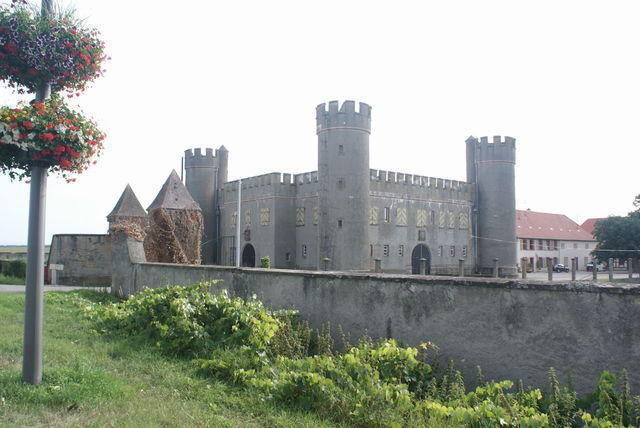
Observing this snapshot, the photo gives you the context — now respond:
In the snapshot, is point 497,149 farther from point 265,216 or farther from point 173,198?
point 173,198

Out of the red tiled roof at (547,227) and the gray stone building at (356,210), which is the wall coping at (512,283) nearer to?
the gray stone building at (356,210)

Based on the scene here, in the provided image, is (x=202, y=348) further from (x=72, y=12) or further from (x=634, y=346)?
(x=634, y=346)

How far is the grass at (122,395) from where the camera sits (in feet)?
16.2

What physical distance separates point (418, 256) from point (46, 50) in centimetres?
4104

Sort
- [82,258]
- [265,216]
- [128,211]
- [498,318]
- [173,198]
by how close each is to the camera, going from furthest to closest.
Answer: [265,216] < [128,211] < [82,258] < [173,198] < [498,318]

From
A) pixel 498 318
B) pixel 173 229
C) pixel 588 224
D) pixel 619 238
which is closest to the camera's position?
pixel 498 318

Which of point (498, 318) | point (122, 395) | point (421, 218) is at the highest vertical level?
point (421, 218)

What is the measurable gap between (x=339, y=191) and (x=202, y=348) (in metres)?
28.3

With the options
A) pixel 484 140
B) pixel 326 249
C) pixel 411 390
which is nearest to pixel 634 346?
pixel 411 390

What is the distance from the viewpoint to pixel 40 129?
5.44 metres

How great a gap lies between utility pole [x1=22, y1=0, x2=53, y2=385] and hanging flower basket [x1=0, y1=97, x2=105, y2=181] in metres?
0.19

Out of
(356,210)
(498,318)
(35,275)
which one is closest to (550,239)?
(356,210)

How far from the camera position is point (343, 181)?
117 ft

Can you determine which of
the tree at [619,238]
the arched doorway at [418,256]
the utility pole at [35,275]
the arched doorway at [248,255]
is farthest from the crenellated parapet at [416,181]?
the utility pole at [35,275]
